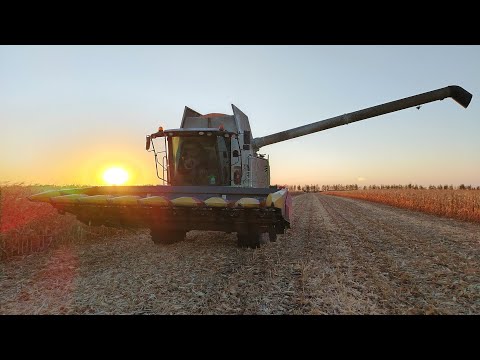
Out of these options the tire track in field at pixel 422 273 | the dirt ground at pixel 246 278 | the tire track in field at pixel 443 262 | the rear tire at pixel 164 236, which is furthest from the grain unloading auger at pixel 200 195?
the tire track in field at pixel 443 262

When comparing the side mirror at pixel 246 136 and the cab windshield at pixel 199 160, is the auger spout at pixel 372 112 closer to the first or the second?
the side mirror at pixel 246 136

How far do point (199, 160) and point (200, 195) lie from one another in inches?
63.0

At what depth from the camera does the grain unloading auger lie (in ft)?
21.1

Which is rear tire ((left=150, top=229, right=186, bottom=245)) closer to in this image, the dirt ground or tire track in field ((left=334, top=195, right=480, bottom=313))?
the dirt ground

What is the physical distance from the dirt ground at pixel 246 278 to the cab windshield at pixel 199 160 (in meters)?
1.66

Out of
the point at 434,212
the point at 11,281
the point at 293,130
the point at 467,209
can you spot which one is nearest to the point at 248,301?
the point at 11,281

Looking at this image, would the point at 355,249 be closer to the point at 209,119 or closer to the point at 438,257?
the point at 438,257

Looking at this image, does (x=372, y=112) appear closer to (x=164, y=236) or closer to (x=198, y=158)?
(x=198, y=158)

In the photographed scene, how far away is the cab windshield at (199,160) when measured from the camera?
8898mm

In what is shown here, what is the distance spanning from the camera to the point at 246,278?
5.61 metres

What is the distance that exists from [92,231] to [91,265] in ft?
11.6

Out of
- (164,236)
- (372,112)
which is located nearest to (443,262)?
(164,236)

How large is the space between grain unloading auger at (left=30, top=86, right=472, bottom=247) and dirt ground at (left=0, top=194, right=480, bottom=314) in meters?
0.73

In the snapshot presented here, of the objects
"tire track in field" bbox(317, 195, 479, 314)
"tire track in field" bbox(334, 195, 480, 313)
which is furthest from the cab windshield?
"tire track in field" bbox(334, 195, 480, 313)
